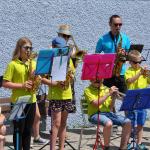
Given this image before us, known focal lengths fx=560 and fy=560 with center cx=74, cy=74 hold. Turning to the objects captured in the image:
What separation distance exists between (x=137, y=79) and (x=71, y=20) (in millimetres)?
2048

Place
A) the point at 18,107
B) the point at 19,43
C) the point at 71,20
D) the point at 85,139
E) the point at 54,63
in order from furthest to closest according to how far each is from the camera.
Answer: the point at 71,20 < the point at 85,139 < the point at 19,43 < the point at 54,63 < the point at 18,107

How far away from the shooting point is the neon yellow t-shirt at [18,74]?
7.05 metres

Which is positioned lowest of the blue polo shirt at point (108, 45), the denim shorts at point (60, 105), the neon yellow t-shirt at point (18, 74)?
the denim shorts at point (60, 105)

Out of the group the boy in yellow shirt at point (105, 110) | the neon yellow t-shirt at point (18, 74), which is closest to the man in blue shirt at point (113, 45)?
the boy in yellow shirt at point (105, 110)

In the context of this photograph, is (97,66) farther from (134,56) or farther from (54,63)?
(134,56)

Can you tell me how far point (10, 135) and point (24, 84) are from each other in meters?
2.43

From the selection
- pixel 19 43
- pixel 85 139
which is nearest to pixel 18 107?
pixel 19 43

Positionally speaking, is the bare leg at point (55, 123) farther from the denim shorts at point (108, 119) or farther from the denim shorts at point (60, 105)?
the denim shorts at point (108, 119)

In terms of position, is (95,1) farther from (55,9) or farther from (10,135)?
(10,135)

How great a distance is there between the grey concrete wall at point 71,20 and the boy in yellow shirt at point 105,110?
6.65 ft

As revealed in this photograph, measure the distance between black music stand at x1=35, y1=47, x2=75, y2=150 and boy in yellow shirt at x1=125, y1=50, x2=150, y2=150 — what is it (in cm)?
153

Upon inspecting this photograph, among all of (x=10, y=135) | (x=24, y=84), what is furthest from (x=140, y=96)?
(x=10, y=135)

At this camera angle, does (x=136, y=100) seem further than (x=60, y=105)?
No

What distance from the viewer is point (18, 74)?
7.08m
